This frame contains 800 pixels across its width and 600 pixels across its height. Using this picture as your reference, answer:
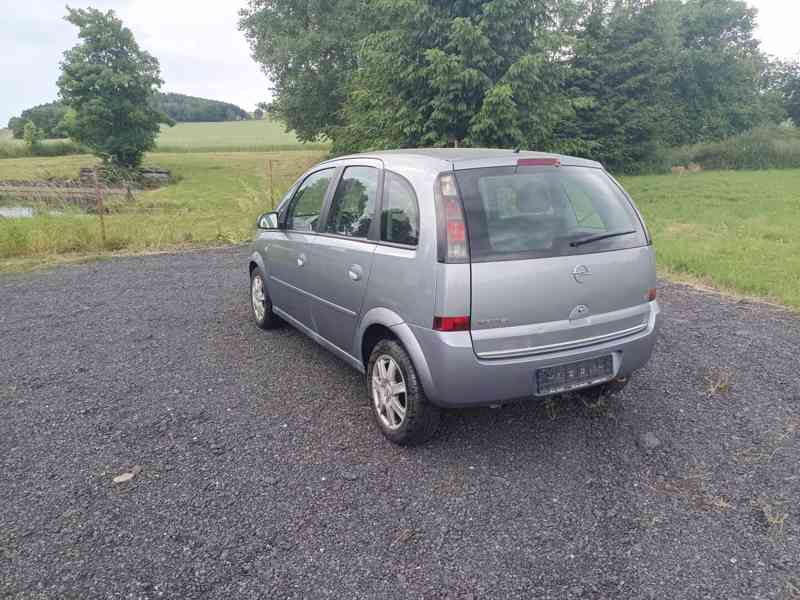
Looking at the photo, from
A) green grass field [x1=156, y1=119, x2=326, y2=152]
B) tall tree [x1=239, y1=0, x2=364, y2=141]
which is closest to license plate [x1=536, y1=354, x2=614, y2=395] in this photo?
tall tree [x1=239, y1=0, x2=364, y2=141]

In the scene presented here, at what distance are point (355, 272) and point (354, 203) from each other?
1.89ft

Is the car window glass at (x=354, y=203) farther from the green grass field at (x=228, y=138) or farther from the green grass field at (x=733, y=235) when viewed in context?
the green grass field at (x=228, y=138)

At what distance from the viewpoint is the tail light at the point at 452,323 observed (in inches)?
113

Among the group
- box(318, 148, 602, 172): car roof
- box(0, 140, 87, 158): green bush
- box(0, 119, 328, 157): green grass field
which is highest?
box(0, 119, 328, 157): green grass field

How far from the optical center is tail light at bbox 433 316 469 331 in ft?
9.39

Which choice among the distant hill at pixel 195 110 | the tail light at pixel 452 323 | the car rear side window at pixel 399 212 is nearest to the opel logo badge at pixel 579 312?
the tail light at pixel 452 323

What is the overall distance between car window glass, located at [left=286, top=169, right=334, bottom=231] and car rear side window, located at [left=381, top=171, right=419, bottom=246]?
0.97m

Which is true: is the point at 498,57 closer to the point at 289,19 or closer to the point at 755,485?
the point at 755,485

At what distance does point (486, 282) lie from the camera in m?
2.86

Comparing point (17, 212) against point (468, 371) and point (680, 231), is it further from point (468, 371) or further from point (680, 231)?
point (680, 231)

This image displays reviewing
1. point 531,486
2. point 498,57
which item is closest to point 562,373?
point 531,486

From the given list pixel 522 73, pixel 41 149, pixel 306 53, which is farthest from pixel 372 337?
pixel 41 149

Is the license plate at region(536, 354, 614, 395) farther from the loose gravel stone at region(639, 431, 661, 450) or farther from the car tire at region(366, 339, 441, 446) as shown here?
the car tire at region(366, 339, 441, 446)

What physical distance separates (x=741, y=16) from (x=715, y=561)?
56323 mm
